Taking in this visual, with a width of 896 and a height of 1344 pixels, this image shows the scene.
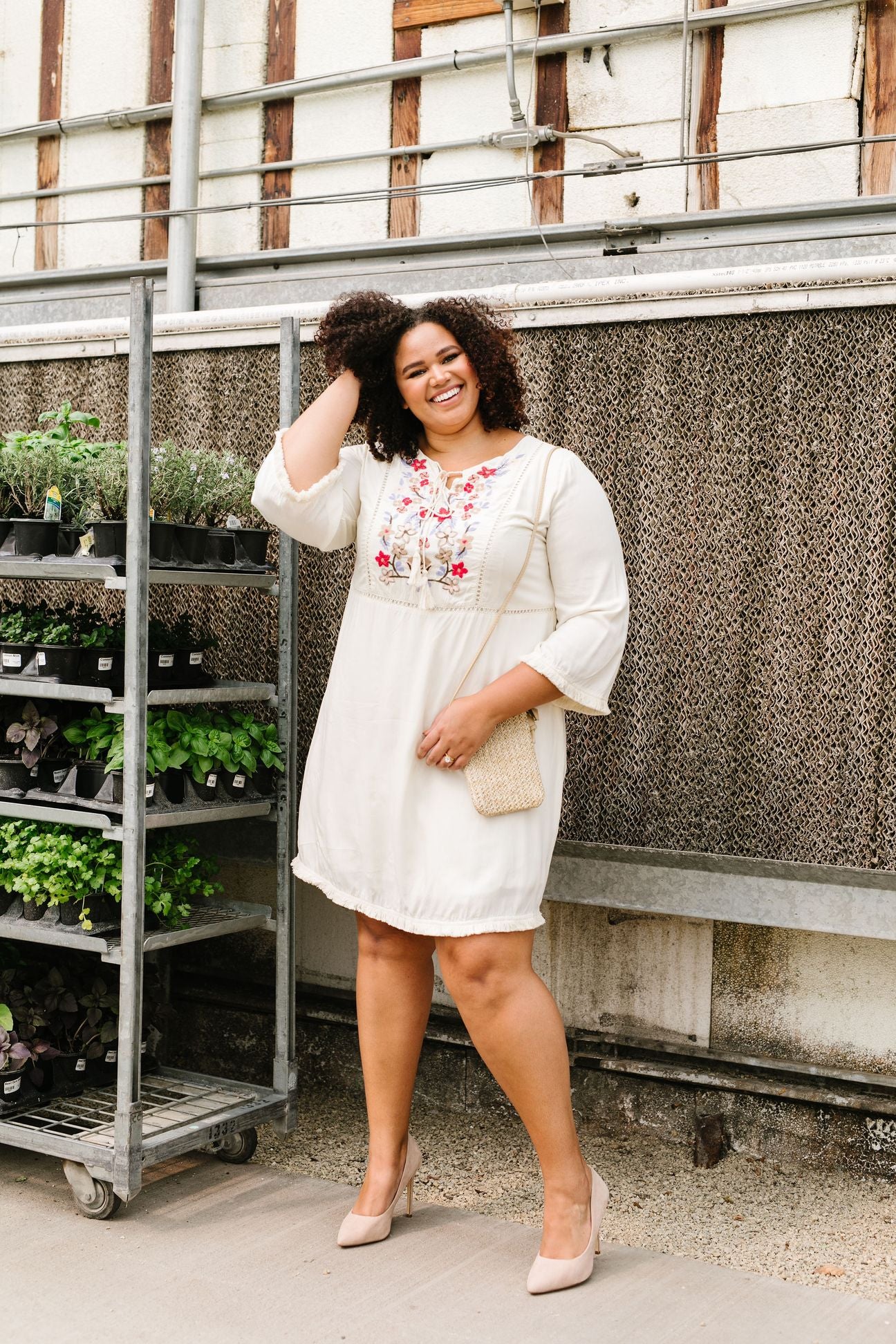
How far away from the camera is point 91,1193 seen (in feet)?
10.5

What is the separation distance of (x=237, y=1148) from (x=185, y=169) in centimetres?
309

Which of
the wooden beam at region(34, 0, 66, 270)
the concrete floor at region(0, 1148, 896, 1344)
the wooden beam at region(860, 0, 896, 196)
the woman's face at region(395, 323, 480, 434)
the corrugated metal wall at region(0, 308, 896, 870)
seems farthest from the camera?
the wooden beam at region(34, 0, 66, 270)

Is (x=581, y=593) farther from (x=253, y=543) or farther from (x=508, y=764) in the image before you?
(x=253, y=543)

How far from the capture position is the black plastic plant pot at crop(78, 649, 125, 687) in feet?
10.9

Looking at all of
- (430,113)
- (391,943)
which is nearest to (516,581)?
(391,943)

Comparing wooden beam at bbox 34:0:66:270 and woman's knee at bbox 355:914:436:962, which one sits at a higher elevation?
wooden beam at bbox 34:0:66:270

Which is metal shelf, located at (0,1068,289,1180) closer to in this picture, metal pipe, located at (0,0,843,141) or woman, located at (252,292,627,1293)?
woman, located at (252,292,627,1293)

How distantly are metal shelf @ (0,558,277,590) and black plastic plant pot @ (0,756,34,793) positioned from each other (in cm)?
46

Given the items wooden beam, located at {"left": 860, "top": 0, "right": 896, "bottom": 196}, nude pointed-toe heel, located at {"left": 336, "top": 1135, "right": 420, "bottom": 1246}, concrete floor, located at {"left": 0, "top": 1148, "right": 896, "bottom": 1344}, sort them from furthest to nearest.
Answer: wooden beam, located at {"left": 860, "top": 0, "right": 896, "bottom": 196} → nude pointed-toe heel, located at {"left": 336, "top": 1135, "right": 420, "bottom": 1246} → concrete floor, located at {"left": 0, "top": 1148, "right": 896, "bottom": 1344}

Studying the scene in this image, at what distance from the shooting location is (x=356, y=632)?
304cm

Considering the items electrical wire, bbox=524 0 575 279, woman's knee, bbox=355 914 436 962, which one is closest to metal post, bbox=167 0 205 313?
electrical wire, bbox=524 0 575 279

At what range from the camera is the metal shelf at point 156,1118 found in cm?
318

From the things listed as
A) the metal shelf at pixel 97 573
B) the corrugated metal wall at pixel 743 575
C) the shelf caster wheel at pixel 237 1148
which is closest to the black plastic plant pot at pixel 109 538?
the metal shelf at pixel 97 573

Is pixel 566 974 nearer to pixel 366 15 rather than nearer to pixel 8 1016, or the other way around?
pixel 8 1016
